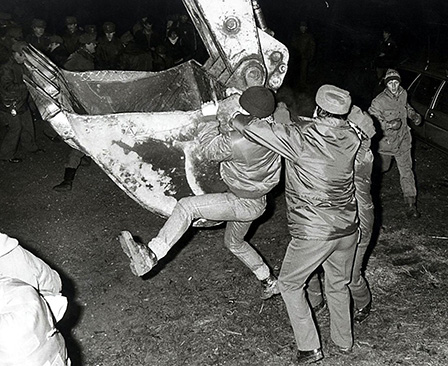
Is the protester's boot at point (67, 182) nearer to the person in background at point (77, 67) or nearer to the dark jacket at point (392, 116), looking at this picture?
the person in background at point (77, 67)

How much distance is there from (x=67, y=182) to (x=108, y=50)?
13.0ft

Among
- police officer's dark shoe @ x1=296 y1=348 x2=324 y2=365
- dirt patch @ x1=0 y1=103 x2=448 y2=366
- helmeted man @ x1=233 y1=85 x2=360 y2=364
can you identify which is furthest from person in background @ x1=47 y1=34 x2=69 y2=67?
police officer's dark shoe @ x1=296 y1=348 x2=324 y2=365

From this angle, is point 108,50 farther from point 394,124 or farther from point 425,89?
point 394,124

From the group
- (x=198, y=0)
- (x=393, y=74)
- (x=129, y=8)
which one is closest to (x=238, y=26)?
(x=198, y=0)

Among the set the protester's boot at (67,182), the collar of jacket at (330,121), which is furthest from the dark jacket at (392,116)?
the protester's boot at (67,182)

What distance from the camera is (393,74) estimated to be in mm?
5863

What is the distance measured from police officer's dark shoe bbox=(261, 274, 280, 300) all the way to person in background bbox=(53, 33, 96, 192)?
11.0 ft

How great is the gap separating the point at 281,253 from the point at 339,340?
1.54 m

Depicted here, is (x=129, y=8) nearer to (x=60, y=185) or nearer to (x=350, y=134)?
(x=60, y=185)

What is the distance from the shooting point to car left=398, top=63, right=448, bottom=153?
7.36 meters

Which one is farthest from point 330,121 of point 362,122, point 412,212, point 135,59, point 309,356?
point 135,59

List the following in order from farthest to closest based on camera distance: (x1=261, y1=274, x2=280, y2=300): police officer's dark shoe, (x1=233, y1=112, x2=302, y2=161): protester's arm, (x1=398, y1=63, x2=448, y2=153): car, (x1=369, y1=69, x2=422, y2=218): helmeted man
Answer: (x1=398, y1=63, x2=448, y2=153): car
(x1=369, y1=69, x2=422, y2=218): helmeted man
(x1=261, y1=274, x2=280, y2=300): police officer's dark shoe
(x1=233, y1=112, x2=302, y2=161): protester's arm

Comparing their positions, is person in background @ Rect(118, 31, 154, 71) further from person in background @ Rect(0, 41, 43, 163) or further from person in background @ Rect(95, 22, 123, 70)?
person in background @ Rect(0, 41, 43, 163)

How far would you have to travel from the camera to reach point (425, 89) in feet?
25.3
